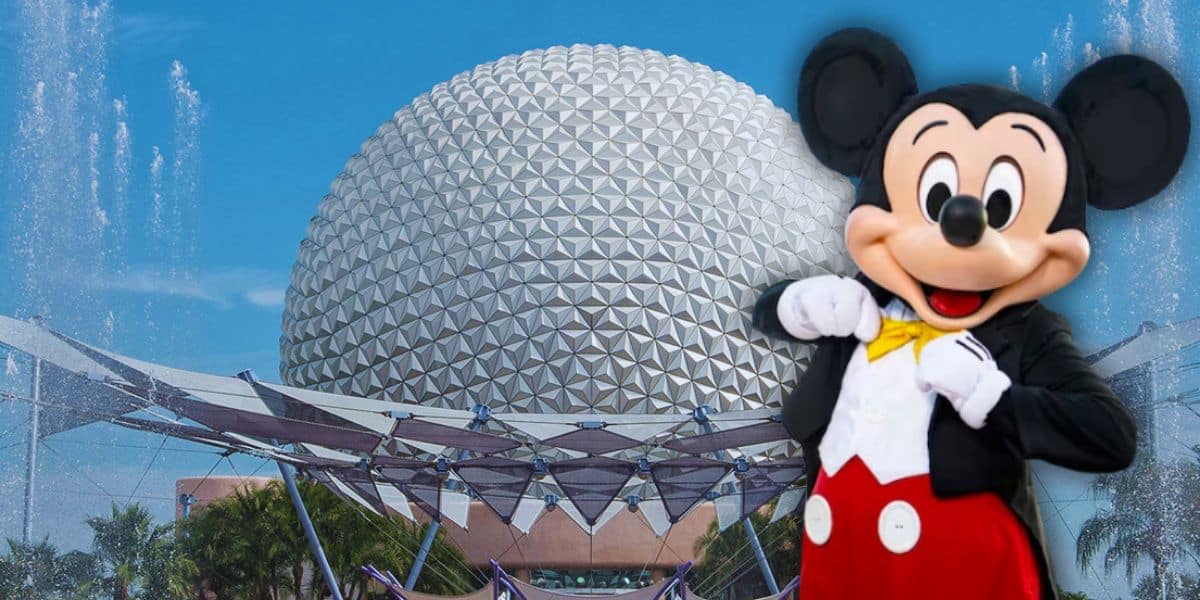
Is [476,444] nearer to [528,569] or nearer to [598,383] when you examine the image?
[598,383]

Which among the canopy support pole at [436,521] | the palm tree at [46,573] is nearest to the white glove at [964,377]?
the canopy support pole at [436,521]

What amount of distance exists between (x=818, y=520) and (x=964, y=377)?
104 cm

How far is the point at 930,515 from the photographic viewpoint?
6516 mm

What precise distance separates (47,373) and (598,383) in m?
11.8

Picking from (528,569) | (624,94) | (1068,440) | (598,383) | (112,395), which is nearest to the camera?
(1068,440)

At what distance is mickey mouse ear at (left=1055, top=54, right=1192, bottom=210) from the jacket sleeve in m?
1.03

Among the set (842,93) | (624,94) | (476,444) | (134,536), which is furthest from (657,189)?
(842,93)

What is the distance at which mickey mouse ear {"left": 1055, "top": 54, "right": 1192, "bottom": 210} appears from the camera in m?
6.71

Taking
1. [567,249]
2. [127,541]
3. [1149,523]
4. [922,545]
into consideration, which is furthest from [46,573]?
[922,545]

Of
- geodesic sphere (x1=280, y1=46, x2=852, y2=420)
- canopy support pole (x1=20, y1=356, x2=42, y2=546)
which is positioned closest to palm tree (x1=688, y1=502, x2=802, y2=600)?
geodesic sphere (x1=280, y1=46, x2=852, y2=420)

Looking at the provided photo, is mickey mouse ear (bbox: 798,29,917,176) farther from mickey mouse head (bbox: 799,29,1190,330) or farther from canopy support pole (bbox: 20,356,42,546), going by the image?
canopy support pole (bbox: 20,356,42,546)

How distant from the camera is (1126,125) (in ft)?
22.3

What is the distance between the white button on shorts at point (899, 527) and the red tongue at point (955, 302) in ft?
3.00

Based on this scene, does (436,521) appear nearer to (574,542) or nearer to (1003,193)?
(574,542)
